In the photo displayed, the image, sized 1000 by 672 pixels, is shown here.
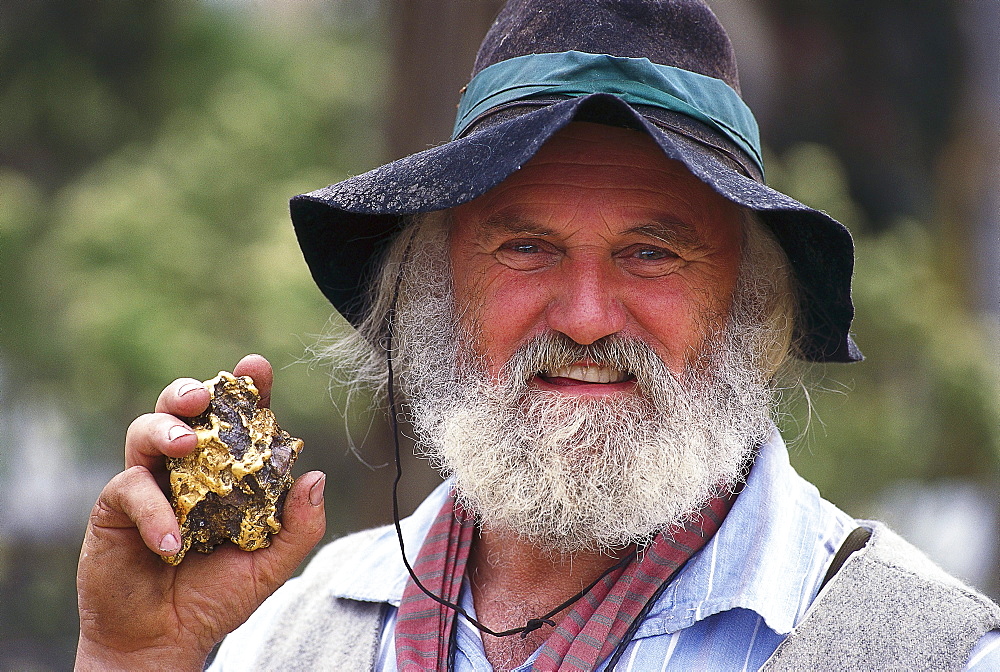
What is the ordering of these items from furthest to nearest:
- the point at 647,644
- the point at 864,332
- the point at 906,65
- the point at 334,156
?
the point at 334,156
the point at 906,65
the point at 864,332
the point at 647,644

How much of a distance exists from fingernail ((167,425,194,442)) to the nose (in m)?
0.88

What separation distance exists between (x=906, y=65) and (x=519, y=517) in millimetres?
8988

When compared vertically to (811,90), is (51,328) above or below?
below

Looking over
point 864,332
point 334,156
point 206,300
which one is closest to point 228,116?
point 334,156

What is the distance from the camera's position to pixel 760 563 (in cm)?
215

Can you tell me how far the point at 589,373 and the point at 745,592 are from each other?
0.63 meters

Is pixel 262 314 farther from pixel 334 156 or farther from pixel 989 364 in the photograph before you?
pixel 989 364

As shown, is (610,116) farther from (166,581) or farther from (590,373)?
(166,581)

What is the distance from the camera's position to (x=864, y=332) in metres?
6.61

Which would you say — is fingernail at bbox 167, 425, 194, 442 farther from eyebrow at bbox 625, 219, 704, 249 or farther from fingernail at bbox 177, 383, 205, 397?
eyebrow at bbox 625, 219, 704, 249

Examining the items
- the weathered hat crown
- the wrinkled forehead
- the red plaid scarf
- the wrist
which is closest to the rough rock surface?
the wrist

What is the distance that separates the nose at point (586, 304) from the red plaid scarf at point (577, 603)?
54cm

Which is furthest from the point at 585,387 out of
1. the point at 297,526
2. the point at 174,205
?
the point at 174,205

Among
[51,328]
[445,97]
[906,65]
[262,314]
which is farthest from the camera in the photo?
[906,65]
